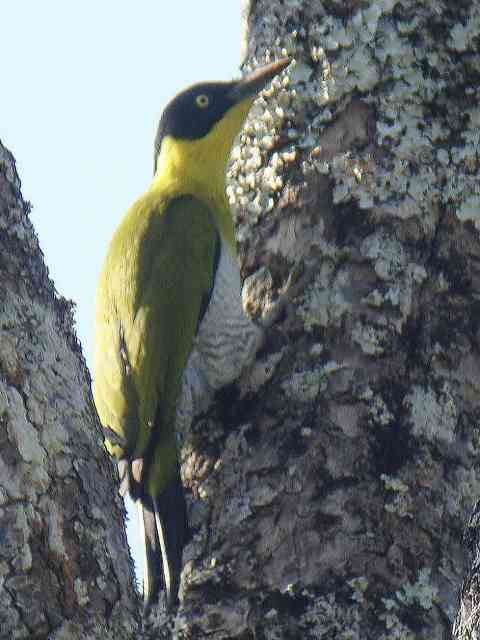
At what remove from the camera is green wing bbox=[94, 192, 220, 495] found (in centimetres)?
359

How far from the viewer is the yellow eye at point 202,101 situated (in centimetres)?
470

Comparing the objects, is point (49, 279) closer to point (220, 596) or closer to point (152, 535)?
point (220, 596)

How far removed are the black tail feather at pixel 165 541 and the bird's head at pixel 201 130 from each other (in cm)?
148

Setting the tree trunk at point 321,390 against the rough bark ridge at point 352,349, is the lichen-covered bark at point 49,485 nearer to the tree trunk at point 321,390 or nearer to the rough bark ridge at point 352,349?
the tree trunk at point 321,390

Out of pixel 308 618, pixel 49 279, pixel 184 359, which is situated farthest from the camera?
pixel 184 359

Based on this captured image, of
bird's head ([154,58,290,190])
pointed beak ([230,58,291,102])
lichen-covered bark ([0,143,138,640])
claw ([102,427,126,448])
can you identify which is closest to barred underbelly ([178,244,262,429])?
claw ([102,427,126,448])

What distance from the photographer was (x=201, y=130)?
4699mm

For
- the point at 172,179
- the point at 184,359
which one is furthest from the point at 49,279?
the point at 172,179

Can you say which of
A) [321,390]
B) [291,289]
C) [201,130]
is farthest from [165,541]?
[201,130]

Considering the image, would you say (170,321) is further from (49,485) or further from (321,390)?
(49,485)

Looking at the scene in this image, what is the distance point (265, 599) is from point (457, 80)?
1.72 m

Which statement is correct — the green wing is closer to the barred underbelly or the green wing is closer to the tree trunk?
the barred underbelly

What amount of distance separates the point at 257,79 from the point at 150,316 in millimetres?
835

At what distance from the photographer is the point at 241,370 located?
345 cm
